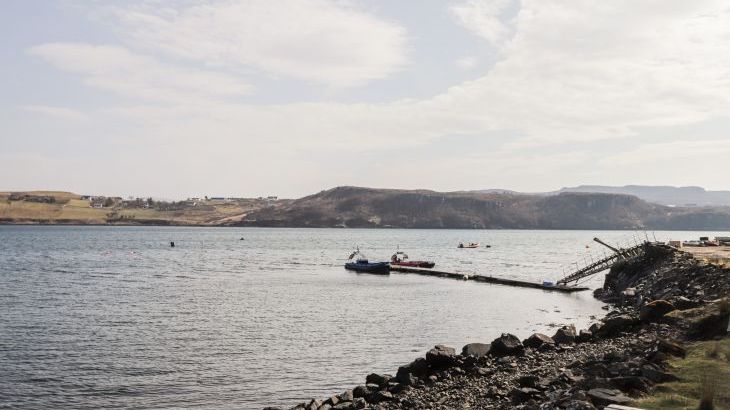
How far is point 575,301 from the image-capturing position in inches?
2564

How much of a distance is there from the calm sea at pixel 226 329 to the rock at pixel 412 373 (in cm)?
409

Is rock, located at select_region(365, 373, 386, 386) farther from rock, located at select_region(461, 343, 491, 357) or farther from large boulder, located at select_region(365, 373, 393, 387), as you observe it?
rock, located at select_region(461, 343, 491, 357)

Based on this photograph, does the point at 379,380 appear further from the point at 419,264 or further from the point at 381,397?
the point at 419,264

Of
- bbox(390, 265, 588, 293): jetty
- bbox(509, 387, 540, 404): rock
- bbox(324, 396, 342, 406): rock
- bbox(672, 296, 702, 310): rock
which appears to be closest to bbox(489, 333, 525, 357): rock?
bbox(672, 296, 702, 310): rock

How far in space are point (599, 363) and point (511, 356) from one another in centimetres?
688

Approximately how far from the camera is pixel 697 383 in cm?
1762

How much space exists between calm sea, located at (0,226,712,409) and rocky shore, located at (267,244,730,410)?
4.78 m

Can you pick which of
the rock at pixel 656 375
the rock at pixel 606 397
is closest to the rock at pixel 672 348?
the rock at pixel 656 375

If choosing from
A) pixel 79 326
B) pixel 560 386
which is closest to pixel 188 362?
pixel 79 326

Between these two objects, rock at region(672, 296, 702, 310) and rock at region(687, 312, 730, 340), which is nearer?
rock at region(687, 312, 730, 340)

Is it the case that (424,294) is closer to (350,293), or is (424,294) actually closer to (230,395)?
(350,293)

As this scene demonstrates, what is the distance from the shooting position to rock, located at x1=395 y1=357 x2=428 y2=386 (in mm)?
26656

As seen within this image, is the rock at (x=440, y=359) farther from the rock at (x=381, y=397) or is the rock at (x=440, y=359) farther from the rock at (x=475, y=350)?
the rock at (x=381, y=397)

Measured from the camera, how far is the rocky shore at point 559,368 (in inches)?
746
